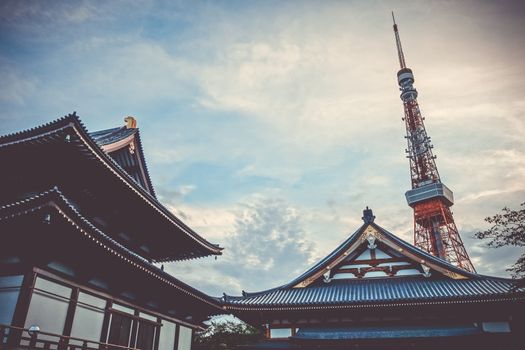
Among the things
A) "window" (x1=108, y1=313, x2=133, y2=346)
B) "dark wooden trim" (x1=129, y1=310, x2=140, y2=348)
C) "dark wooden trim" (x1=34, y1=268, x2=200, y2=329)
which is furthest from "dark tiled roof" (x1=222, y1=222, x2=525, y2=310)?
"window" (x1=108, y1=313, x2=133, y2=346)

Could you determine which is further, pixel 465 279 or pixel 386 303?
pixel 465 279

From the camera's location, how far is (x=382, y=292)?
18.2 m

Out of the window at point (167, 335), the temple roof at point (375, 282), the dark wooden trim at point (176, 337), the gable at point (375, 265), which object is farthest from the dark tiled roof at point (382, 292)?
the window at point (167, 335)

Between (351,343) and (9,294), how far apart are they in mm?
13300

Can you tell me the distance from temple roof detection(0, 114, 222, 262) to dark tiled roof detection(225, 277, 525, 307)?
13.4 feet

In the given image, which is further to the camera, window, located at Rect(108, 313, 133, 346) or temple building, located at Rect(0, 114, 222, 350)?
window, located at Rect(108, 313, 133, 346)

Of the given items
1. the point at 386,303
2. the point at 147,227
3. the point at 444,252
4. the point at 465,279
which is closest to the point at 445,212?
the point at 444,252

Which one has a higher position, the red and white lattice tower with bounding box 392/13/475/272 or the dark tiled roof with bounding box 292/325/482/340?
the red and white lattice tower with bounding box 392/13/475/272

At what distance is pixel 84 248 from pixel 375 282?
584 inches

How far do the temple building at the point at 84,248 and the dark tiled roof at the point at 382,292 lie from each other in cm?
327

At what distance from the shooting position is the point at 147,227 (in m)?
18.2

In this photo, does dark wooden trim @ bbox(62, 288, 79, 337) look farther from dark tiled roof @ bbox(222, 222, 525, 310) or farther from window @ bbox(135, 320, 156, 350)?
dark tiled roof @ bbox(222, 222, 525, 310)

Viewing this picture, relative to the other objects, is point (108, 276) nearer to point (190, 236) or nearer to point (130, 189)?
point (130, 189)

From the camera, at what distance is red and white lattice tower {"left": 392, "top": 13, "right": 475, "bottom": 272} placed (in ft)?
180
